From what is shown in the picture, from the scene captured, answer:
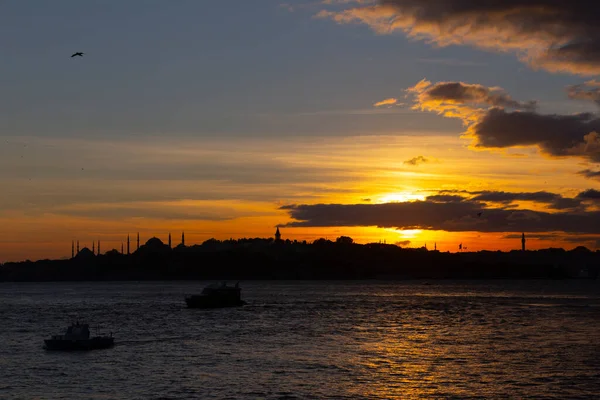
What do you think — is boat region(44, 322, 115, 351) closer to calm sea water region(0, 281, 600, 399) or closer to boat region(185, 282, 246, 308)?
calm sea water region(0, 281, 600, 399)

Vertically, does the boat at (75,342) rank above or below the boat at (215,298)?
below

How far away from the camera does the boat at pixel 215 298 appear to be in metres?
167

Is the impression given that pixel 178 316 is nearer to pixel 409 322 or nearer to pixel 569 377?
pixel 409 322

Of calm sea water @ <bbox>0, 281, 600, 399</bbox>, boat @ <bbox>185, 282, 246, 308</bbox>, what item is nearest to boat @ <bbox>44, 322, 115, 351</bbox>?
calm sea water @ <bbox>0, 281, 600, 399</bbox>

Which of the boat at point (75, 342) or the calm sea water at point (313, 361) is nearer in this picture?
the calm sea water at point (313, 361)

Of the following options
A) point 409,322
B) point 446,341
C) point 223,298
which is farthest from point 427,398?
point 223,298

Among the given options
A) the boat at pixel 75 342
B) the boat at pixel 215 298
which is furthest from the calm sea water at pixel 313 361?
the boat at pixel 215 298

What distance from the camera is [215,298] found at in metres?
171

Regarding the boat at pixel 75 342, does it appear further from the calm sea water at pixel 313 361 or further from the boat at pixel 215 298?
the boat at pixel 215 298

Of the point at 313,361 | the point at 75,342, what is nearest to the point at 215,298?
the point at 75,342

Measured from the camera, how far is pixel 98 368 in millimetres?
70250

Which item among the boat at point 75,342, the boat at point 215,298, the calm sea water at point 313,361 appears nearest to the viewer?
the calm sea water at point 313,361

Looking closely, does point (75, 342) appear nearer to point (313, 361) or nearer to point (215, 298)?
point (313, 361)

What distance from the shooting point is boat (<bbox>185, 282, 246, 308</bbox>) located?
167 metres
